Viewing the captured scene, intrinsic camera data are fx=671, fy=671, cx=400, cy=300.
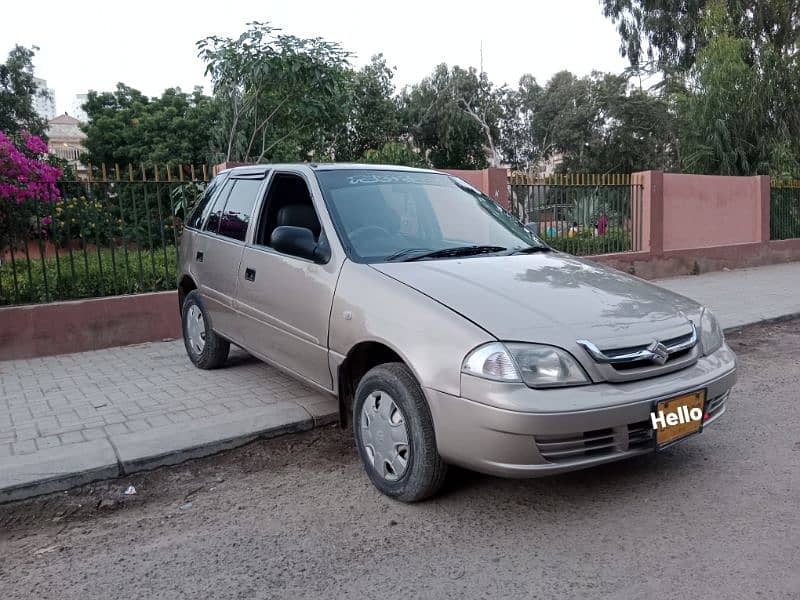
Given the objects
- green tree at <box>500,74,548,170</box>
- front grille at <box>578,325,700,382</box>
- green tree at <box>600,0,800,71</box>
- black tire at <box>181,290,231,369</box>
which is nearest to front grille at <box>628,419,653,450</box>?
front grille at <box>578,325,700,382</box>

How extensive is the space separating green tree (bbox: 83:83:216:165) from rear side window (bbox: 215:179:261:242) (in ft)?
74.5

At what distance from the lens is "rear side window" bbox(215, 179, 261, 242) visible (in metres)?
5.04

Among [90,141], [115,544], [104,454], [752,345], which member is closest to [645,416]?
[115,544]

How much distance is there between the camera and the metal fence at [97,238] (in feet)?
22.2

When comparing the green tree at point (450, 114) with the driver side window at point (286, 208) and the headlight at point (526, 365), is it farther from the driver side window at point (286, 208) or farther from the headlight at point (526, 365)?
the headlight at point (526, 365)

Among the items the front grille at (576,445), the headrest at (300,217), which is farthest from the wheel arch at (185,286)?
the front grille at (576,445)

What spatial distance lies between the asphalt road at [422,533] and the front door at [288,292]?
2.26 ft

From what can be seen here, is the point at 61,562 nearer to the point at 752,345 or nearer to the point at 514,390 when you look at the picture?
the point at 514,390

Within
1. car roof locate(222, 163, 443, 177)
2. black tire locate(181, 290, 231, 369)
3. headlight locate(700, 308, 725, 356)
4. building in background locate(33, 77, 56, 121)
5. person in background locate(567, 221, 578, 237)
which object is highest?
building in background locate(33, 77, 56, 121)

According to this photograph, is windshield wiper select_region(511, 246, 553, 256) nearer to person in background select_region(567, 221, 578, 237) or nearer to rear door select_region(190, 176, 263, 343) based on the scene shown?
rear door select_region(190, 176, 263, 343)

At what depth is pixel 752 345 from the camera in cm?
727

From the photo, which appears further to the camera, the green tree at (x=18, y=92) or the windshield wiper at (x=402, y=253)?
the green tree at (x=18, y=92)

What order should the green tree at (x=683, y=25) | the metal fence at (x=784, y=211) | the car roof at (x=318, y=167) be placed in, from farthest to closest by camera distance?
the green tree at (x=683, y=25), the metal fence at (x=784, y=211), the car roof at (x=318, y=167)

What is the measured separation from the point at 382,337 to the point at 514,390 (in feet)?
2.57
